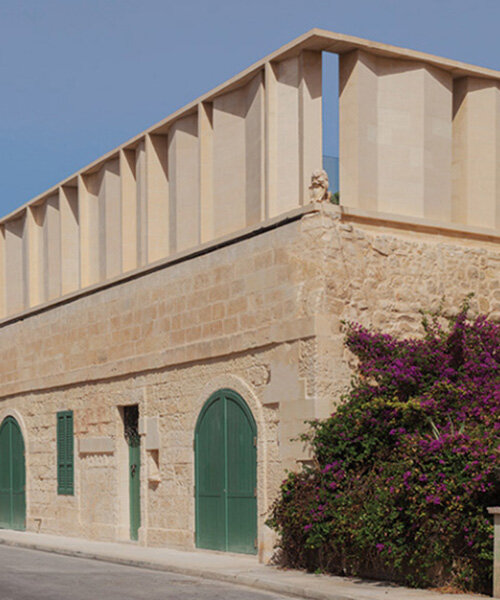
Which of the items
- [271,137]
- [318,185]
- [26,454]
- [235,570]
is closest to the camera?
[235,570]

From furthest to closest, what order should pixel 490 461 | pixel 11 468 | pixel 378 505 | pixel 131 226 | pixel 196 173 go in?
pixel 11 468
pixel 131 226
pixel 196 173
pixel 378 505
pixel 490 461

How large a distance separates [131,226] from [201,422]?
4844 mm

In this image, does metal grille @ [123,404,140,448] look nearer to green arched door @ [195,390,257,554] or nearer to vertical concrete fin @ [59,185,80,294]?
green arched door @ [195,390,257,554]

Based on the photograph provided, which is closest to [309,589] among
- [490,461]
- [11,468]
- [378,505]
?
[378,505]

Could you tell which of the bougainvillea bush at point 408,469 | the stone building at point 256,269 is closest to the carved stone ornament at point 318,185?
the stone building at point 256,269

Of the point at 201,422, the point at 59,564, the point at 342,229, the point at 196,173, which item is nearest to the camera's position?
the point at 342,229

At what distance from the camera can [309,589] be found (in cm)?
1098

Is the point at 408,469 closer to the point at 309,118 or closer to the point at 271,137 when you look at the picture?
the point at 309,118

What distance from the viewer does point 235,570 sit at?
42.6ft

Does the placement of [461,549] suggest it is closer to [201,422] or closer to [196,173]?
[201,422]

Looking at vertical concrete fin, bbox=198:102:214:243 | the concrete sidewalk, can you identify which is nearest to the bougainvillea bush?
the concrete sidewalk

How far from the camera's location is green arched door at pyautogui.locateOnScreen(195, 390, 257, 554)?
14.6m

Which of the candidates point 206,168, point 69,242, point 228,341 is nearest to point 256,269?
point 228,341

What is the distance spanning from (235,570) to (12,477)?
10.6 meters
